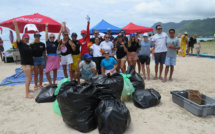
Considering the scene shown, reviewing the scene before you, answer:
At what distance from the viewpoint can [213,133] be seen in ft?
6.85

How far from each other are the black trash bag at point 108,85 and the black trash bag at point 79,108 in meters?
0.30

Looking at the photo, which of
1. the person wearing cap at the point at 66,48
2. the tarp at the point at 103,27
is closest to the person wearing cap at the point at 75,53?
the person wearing cap at the point at 66,48

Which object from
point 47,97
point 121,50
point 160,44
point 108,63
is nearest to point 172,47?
point 160,44

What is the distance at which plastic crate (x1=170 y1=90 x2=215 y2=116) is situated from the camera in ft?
8.12

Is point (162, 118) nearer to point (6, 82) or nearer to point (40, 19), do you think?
point (6, 82)

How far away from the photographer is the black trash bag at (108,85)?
253 cm

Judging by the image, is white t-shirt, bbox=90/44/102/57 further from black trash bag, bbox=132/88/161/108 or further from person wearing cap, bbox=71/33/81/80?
black trash bag, bbox=132/88/161/108

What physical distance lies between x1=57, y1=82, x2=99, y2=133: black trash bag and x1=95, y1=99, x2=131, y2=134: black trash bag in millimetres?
180

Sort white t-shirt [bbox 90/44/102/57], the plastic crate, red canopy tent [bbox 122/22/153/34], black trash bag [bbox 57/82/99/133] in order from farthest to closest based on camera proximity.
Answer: red canopy tent [bbox 122/22/153/34]
white t-shirt [bbox 90/44/102/57]
the plastic crate
black trash bag [bbox 57/82/99/133]

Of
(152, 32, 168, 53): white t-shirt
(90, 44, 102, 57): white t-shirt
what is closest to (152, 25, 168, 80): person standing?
(152, 32, 168, 53): white t-shirt

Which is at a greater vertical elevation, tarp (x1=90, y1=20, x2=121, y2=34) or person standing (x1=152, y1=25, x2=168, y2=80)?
tarp (x1=90, y1=20, x2=121, y2=34)

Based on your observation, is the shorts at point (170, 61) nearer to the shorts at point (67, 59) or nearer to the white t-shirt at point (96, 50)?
the white t-shirt at point (96, 50)

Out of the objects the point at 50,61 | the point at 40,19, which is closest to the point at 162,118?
the point at 50,61

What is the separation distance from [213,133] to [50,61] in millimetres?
3826
